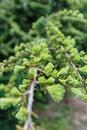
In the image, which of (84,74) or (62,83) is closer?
(62,83)

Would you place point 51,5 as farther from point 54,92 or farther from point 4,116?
point 54,92

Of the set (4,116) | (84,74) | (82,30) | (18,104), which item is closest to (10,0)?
(82,30)

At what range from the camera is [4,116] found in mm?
3744

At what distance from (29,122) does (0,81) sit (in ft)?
9.14

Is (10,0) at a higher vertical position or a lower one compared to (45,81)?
higher

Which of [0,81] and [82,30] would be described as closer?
[0,81]

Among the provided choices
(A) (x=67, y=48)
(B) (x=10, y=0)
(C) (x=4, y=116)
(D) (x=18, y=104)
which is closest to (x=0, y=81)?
(C) (x=4, y=116)

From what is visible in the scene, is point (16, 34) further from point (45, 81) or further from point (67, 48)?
point (45, 81)

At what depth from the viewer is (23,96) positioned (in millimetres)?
1197

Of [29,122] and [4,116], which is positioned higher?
[4,116]

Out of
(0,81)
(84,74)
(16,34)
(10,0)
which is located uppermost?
(10,0)

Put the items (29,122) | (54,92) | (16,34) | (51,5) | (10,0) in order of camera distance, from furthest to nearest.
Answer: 1. (10,0)
2. (16,34)
3. (51,5)
4. (54,92)
5. (29,122)

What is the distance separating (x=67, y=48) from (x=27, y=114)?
78cm

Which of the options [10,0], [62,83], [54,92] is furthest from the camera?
[10,0]
